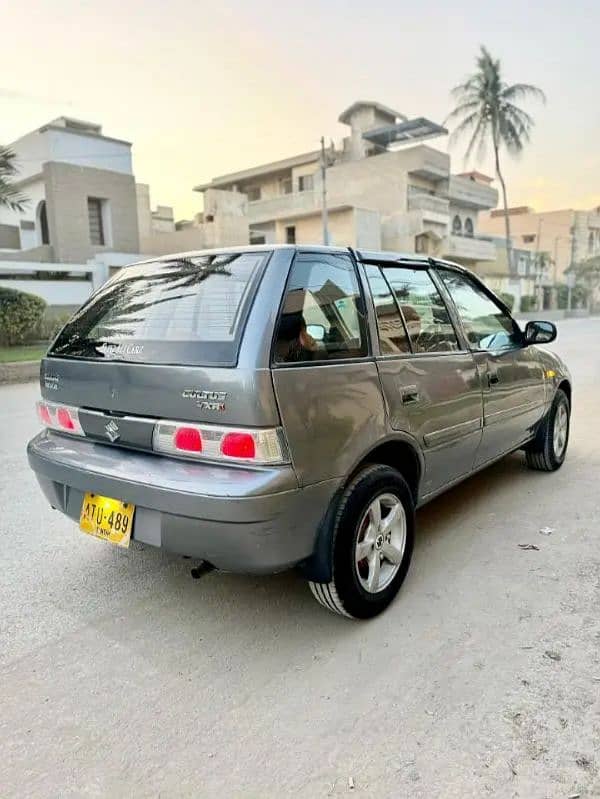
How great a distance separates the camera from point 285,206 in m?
35.0

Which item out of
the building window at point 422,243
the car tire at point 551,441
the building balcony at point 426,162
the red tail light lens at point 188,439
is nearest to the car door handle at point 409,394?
the red tail light lens at point 188,439

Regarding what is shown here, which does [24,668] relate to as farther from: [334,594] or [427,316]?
[427,316]

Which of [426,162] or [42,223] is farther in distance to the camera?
[426,162]

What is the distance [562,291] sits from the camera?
50.7m

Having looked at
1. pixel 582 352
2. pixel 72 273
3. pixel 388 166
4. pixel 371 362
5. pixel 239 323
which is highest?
pixel 388 166

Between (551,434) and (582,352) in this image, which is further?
(582,352)

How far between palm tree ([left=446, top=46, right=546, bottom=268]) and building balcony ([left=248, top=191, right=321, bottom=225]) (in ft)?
33.5

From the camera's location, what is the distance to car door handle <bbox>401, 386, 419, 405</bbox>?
286 centimetres

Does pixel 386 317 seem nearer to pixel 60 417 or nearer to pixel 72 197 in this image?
pixel 60 417

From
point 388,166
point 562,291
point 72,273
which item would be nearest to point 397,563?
point 72,273

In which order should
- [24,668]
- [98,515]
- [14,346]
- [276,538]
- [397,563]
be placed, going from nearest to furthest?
[276,538]
[24,668]
[98,515]
[397,563]
[14,346]

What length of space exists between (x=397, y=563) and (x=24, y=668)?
5.65 feet

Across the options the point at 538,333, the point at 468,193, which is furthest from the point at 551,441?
the point at 468,193

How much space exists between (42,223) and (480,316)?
23.6 m
